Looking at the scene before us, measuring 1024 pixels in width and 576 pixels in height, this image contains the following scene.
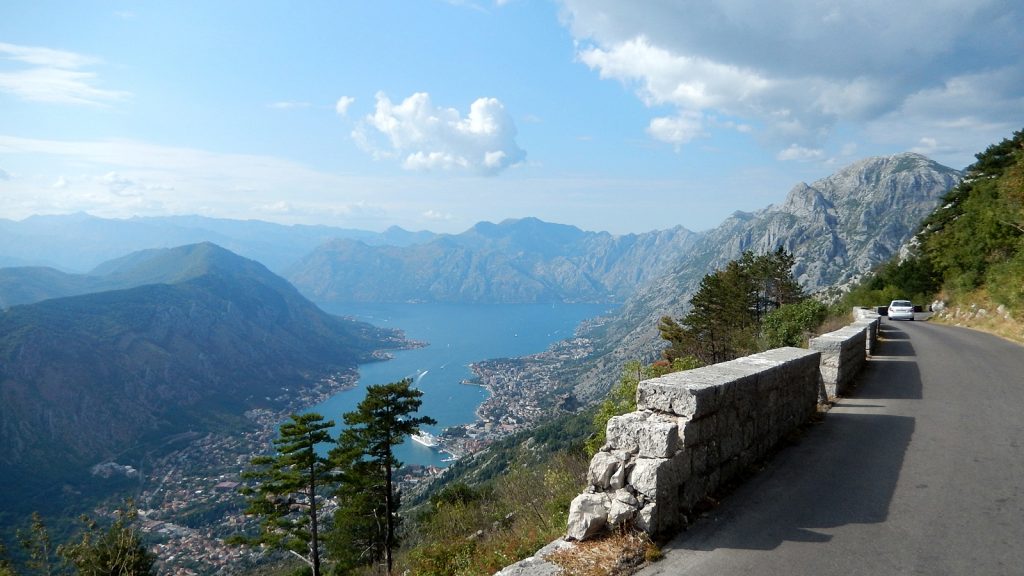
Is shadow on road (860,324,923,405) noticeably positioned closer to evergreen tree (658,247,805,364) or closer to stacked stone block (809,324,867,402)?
stacked stone block (809,324,867,402)

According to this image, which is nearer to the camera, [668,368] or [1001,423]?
[1001,423]

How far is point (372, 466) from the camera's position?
101 feet

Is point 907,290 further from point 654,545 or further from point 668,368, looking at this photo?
point 654,545

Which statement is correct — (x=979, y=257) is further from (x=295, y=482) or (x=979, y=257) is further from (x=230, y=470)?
(x=230, y=470)

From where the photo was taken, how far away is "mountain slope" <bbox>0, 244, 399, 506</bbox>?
107062 millimetres

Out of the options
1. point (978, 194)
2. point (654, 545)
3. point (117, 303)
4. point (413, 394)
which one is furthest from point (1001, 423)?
point (117, 303)

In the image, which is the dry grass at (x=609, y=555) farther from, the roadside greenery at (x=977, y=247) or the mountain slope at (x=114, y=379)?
the mountain slope at (x=114, y=379)

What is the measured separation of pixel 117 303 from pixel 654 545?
214 meters

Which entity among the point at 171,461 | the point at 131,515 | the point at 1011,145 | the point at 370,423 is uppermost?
the point at 1011,145

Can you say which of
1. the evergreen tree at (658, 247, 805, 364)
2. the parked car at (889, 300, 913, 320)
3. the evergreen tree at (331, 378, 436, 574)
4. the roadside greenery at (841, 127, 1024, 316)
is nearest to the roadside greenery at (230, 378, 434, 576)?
the evergreen tree at (331, 378, 436, 574)

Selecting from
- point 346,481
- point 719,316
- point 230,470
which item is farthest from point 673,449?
point 230,470

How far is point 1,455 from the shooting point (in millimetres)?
97375

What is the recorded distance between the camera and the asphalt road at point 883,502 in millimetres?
4172

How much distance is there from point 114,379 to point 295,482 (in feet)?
478
